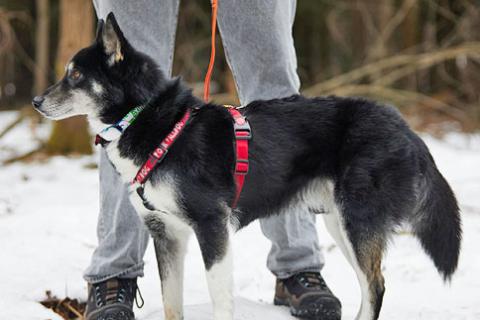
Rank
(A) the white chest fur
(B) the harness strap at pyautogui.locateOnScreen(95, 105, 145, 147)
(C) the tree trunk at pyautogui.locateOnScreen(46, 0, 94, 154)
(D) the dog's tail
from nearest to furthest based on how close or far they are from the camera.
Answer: (A) the white chest fur < (B) the harness strap at pyautogui.locateOnScreen(95, 105, 145, 147) < (D) the dog's tail < (C) the tree trunk at pyautogui.locateOnScreen(46, 0, 94, 154)

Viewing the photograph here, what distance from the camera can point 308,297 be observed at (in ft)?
9.48

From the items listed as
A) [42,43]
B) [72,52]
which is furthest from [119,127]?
[42,43]

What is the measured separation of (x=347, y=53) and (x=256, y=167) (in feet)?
38.7

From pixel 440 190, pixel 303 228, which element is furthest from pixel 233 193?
pixel 440 190

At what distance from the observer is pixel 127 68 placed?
2.51 metres

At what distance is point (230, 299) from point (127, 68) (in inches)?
42.4

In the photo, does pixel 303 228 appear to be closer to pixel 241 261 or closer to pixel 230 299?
pixel 230 299

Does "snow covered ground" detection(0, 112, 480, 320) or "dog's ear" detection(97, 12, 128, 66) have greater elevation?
"dog's ear" detection(97, 12, 128, 66)

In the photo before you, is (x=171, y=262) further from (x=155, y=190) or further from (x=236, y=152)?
(x=236, y=152)

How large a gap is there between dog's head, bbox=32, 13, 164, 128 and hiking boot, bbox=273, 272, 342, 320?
1.21 m

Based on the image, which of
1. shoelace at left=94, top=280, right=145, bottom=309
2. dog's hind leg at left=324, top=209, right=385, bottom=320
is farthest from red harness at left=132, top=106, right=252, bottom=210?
shoelace at left=94, top=280, right=145, bottom=309

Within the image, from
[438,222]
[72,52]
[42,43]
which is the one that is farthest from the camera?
[42,43]

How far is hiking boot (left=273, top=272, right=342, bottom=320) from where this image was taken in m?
2.86

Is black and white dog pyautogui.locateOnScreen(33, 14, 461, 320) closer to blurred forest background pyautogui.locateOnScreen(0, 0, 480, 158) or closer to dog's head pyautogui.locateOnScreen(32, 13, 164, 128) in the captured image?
dog's head pyautogui.locateOnScreen(32, 13, 164, 128)
